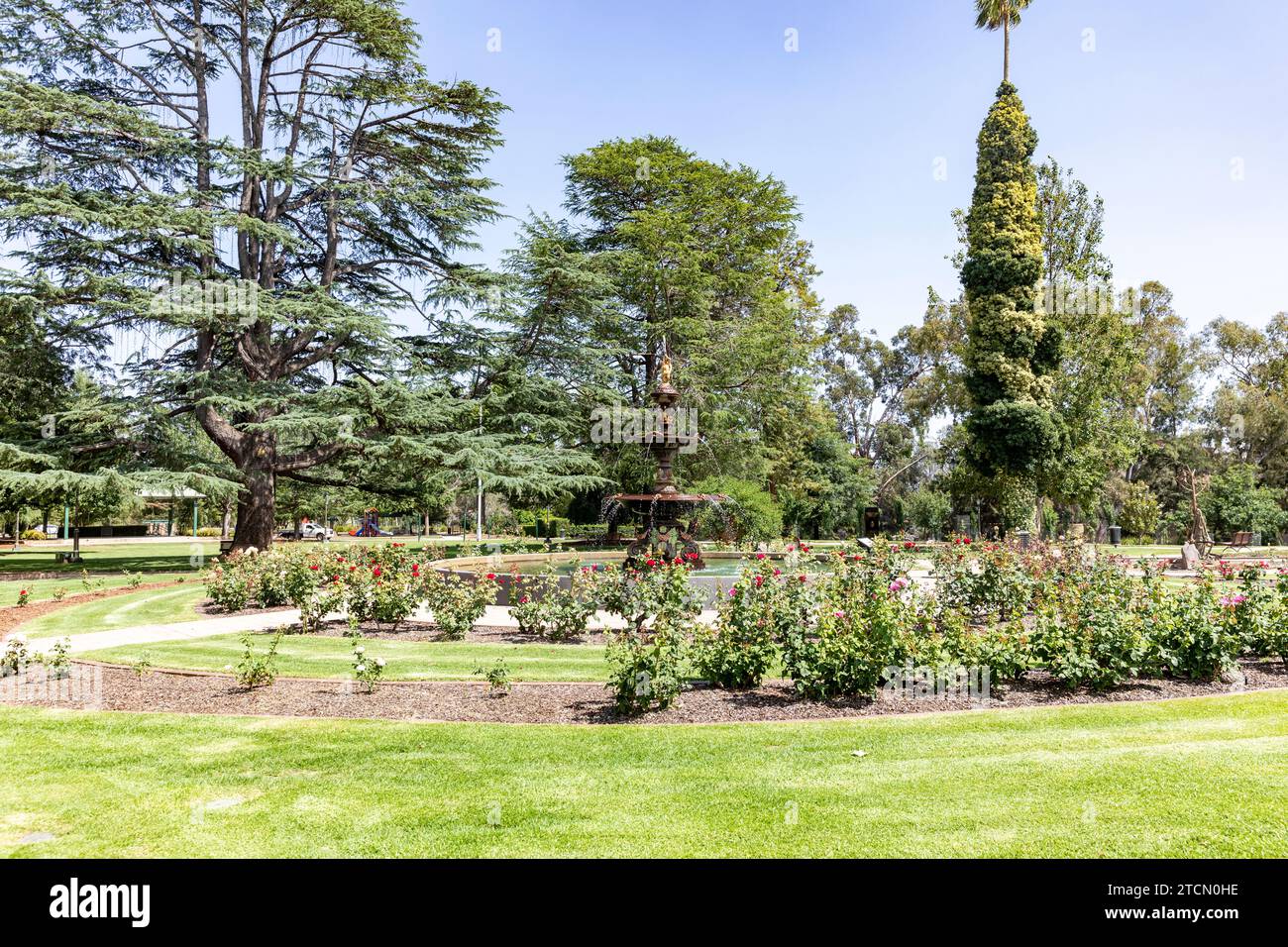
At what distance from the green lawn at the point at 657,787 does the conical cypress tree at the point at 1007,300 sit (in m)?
21.5

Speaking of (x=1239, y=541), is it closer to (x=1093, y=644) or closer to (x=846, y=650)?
(x=1093, y=644)

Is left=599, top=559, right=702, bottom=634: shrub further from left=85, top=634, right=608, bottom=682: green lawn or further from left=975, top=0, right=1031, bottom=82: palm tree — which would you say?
left=975, top=0, right=1031, bottom=82: palm tree

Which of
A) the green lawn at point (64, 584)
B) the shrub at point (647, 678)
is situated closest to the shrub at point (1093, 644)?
the shrub at point (647, 678)

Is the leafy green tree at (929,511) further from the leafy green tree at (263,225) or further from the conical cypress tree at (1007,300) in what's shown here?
the leafy green tree at (263,225)

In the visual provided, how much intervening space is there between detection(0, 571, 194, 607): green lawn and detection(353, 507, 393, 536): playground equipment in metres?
36.2

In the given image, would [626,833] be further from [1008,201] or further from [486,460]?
[1008,201]

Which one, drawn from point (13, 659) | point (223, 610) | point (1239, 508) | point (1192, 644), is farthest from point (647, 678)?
point (1239, 508)

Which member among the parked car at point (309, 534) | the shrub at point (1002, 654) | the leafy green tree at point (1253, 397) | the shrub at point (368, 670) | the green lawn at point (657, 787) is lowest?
the parked car at point (309, 534)

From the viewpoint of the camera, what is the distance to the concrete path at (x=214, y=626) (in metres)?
9.61

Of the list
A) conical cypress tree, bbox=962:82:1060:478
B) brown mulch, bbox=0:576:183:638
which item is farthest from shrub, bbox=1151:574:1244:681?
conical cypress tree, bbox=962:82:1060:478

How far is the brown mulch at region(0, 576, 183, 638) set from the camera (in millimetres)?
11172

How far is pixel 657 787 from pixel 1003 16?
34297 millimetres

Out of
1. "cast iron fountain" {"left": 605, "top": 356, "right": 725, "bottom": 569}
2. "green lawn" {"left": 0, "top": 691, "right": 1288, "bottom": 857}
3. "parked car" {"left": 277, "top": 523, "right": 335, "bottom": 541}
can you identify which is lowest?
"parked car" {"left": 277, "top": 523, "right": 335, "bottom": 541}
